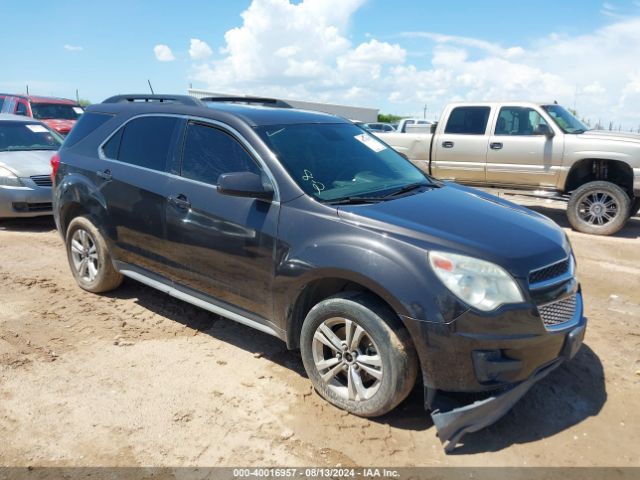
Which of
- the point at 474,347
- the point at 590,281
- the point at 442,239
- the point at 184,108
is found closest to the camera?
the point at 474,347

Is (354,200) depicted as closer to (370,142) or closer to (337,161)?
(337,161)

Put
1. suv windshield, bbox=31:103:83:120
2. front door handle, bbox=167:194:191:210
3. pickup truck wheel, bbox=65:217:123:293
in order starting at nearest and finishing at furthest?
front door handle, bbox=167:194:191:210 → pickup truck wheel, bbox=65:217:123:293 → suv windshield, bbox=31:103:83:120

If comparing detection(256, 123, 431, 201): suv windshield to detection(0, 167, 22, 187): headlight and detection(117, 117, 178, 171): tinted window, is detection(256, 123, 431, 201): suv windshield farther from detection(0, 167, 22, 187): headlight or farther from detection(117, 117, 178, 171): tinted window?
detection(0, 167, 22, 187): headlight

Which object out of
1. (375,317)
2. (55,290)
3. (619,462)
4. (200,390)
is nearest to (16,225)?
(55,290)

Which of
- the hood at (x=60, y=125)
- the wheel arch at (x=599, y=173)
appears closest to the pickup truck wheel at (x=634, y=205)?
the wheel arch at (x=599, y=173)

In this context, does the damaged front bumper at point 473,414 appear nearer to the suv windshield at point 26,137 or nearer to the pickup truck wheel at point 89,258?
the pickup truck wheel at point 89,258

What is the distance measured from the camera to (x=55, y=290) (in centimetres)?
529

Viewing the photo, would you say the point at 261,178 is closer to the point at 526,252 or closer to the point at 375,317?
the point at 375,317

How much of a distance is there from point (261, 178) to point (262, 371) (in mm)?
1349

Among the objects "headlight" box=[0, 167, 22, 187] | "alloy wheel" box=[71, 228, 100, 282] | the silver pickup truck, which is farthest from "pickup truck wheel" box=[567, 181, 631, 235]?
"headlight" box=[0, 167, 22, 187]

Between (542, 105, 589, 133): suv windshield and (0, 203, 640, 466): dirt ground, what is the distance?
4558mm

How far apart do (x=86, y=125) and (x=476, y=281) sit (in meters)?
4.00

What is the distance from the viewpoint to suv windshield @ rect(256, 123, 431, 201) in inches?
140

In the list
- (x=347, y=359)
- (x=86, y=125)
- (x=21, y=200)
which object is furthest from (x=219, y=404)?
(x=21, y=200)
